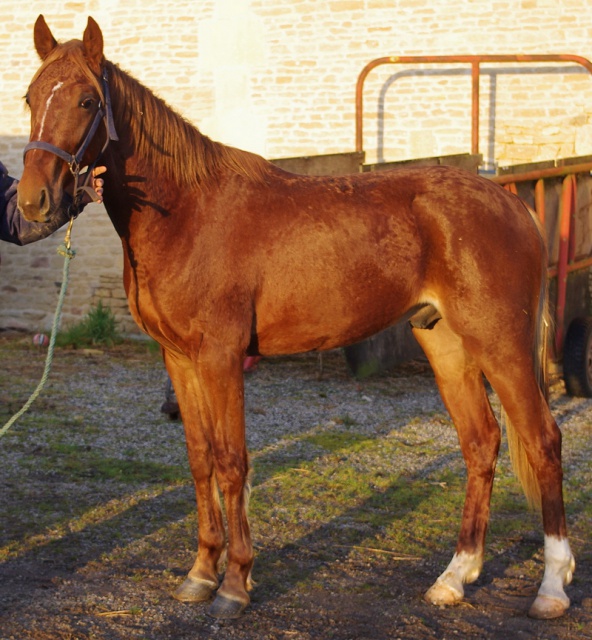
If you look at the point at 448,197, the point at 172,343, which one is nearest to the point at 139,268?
the point at 172,343

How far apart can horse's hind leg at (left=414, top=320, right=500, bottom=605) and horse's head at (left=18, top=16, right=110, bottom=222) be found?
6.22 feet

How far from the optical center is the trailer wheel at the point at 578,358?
846 centimetres

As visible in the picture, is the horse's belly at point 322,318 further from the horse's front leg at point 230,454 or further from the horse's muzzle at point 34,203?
the horse's muzzle at point 34,203

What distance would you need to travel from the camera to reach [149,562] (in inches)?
184

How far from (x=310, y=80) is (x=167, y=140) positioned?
7.85m

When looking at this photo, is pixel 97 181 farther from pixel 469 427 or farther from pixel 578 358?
pixel 578 358

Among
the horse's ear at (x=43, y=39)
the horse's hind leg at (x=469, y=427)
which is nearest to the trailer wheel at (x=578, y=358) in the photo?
the horse's hind leg at (x=469, y=427)

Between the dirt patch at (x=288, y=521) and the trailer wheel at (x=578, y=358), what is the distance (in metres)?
0.18

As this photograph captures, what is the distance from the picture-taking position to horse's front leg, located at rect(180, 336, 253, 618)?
13.3 feet

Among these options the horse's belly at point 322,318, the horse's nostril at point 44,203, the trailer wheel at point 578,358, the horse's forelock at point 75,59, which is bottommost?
the trailer wheel at point 578,358

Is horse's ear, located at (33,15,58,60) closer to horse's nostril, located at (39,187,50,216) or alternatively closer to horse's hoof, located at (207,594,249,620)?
horse's nostril, located at (39,187,50,216)

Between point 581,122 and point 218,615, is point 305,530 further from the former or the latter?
point 581,122

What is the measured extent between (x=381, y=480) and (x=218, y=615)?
7.33 ft

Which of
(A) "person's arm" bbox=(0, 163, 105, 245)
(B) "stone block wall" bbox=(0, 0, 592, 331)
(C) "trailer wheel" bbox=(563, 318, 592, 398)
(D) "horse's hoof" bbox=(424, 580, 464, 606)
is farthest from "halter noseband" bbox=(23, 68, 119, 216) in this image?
(B) "stone block wall" bbox=(0, 0, 592, 331)
